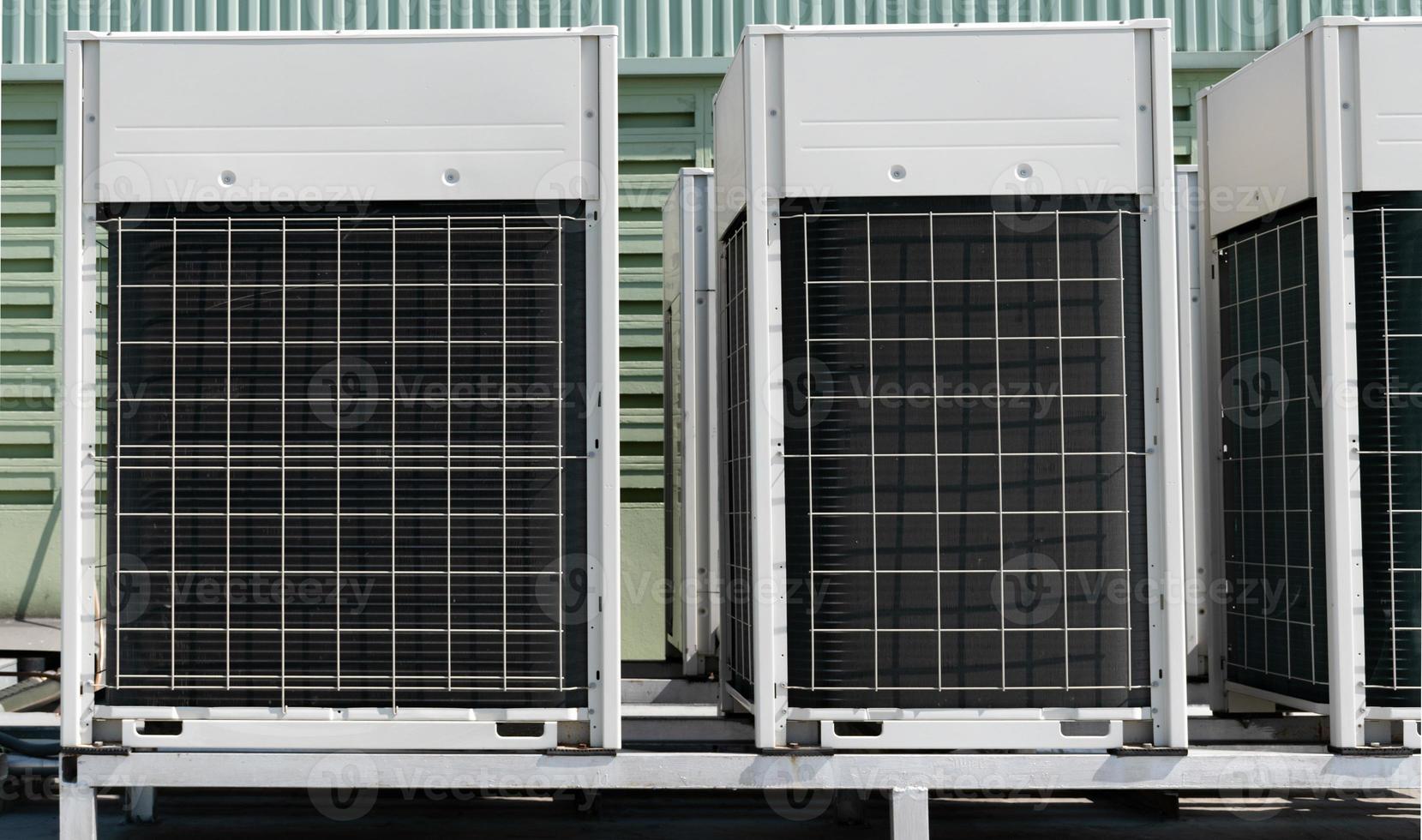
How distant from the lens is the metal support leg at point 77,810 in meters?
3.51

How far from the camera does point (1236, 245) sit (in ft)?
13.5

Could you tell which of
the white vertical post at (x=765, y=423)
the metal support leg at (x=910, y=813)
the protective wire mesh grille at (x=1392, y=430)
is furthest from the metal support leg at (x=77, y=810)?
the protective wire mesh grille at (x=1392, y=430)

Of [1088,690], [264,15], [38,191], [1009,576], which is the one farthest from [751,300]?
[38,191]

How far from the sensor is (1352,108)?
3502 millimetres

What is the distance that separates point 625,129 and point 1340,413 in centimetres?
530

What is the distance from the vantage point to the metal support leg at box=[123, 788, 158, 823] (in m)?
4.51

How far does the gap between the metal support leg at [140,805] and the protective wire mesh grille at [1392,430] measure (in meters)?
4.31

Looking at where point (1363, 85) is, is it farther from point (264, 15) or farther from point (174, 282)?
point (264, 15)

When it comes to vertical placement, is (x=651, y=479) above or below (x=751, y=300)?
below

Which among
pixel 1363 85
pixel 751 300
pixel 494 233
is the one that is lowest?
pixel 751 300

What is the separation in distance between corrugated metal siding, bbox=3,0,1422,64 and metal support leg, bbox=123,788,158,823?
199 inches

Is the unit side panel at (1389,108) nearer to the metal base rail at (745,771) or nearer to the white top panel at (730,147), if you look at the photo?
the metal base rail at (745,771)

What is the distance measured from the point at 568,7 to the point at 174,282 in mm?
4873

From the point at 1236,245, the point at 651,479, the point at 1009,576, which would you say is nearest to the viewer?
the point at 1009,576
